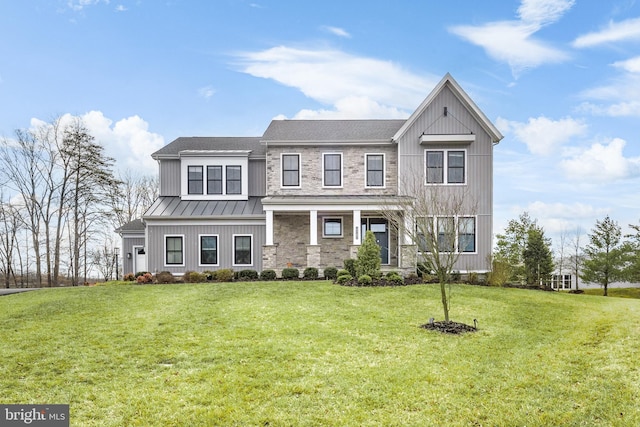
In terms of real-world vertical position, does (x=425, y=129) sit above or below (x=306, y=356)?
above

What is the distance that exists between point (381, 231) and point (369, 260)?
511 cm

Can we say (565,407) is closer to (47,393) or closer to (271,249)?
(47,393)

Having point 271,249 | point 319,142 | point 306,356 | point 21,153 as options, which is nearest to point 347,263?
point 271,249

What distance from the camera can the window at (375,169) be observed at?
22.1 m

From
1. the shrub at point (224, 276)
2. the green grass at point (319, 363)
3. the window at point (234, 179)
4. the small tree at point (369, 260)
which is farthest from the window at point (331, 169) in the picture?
the green grass at point (319, 363)

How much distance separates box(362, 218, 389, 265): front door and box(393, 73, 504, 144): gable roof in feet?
14.1

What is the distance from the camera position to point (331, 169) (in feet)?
73.2

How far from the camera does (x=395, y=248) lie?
22.2 meters

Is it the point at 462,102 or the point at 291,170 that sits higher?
the point at 462,102

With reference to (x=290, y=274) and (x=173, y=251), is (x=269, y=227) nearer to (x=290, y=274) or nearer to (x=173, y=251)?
(x=290, y=274)

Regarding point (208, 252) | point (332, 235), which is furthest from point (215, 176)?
point (332, 235)

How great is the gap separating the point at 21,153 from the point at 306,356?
2689cm

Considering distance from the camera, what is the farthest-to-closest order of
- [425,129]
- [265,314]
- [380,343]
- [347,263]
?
[425,129]
[347,263]
[265,314]
[380,343]

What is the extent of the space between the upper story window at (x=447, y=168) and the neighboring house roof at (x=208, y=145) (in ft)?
30.7
